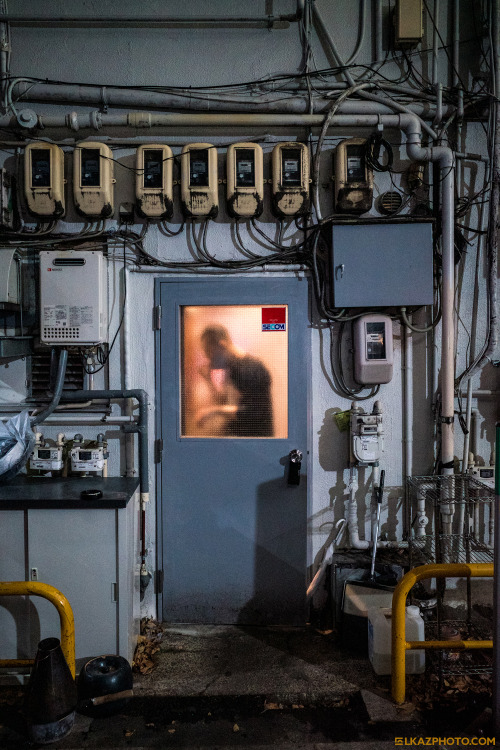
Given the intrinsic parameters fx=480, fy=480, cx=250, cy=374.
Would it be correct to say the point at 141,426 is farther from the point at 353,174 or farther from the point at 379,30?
the point at 379,30

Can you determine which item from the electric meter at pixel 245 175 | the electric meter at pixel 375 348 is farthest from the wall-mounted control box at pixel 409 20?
the electric meter at pixel 375 348

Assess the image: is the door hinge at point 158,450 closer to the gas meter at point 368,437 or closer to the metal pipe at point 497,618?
the gas meter at point 368,437

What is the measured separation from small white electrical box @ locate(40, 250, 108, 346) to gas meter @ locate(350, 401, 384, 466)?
195cm

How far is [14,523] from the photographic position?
9.66ft

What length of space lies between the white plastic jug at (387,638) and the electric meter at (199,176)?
9.68ft

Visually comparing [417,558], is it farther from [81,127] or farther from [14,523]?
[81,127]

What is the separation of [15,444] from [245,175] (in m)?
2.43

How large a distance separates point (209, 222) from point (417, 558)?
2940mm

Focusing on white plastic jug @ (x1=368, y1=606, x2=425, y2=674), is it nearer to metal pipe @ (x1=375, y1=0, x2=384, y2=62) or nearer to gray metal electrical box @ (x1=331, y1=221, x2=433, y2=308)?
gray metal electrical box @ (x1=331, y1=221, x2=433, y2=308)

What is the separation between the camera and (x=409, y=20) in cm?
344

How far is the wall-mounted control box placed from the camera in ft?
11.2

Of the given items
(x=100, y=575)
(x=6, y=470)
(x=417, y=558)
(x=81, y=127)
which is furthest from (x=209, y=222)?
(x=417, y=558)

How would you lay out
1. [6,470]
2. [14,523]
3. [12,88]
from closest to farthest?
[14,523], [6,470], [12,88]

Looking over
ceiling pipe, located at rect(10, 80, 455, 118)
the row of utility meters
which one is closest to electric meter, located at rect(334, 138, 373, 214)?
the row of utility meters
